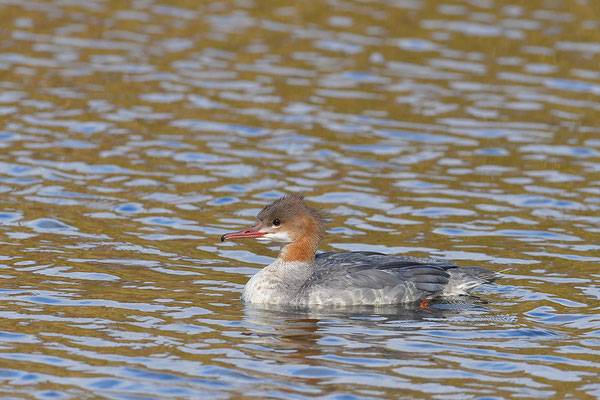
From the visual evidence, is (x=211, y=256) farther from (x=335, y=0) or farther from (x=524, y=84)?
(x=335, y=0)

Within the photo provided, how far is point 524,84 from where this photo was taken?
66.1ft

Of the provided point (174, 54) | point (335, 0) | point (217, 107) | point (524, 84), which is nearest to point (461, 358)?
point (217, 107)

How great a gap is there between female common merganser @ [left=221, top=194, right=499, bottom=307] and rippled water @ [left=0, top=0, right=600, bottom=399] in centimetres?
29

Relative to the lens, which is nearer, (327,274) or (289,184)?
(327,274)

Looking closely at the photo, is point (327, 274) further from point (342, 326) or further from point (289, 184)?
point (289, 184)

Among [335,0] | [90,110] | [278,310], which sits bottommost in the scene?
[278,310]

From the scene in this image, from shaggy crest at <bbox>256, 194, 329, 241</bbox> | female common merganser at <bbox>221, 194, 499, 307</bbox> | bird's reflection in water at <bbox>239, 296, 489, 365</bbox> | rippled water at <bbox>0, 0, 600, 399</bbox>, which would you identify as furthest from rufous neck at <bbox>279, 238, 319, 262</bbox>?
bird's reflection in water at <bbox>239, 296, 489, 365</bbox>

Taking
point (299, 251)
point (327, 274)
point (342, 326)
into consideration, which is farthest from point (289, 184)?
point (342, 326)

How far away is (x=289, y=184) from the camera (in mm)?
15812

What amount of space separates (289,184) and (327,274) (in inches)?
158

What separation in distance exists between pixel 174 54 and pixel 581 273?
10563 millimetres

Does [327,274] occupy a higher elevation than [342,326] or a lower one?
higher

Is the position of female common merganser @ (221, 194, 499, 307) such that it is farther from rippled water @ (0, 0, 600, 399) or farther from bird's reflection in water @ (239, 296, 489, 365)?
rippled water @ (0, 0, 600, 399)

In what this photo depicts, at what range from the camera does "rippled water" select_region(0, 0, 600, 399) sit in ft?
32.1
